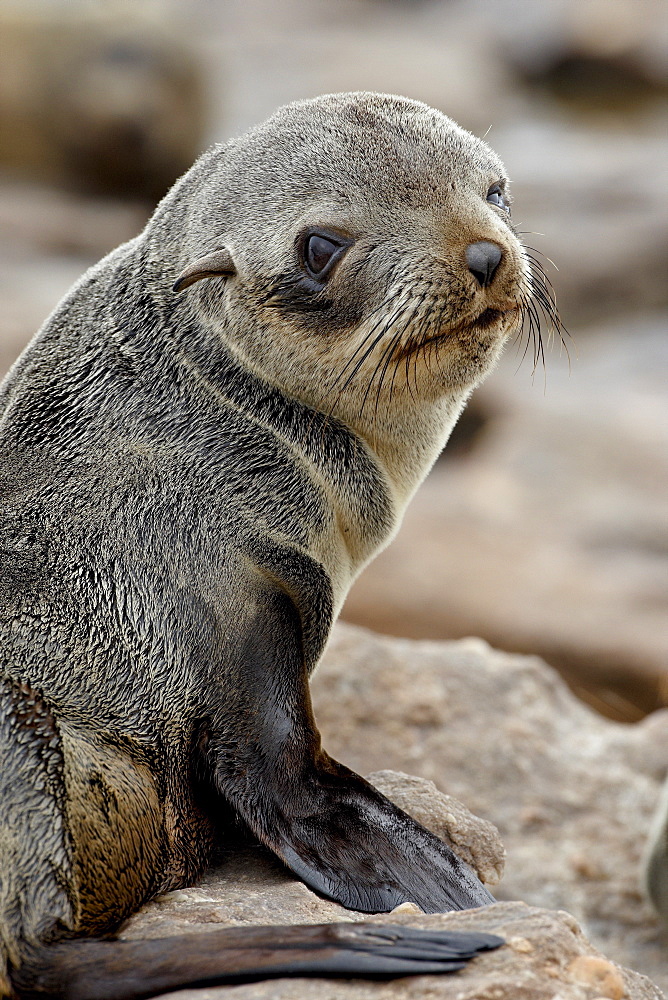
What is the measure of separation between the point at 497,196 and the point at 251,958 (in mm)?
2644

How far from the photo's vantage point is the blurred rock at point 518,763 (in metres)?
6.34

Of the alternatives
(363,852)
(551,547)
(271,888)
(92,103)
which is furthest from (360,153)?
(92,103)

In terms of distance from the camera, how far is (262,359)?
410 cm

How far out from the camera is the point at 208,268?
4.00m

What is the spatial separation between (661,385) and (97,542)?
457 inches

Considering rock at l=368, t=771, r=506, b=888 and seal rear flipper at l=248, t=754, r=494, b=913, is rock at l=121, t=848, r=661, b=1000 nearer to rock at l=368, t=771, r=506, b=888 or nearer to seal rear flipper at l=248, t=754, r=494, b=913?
seal rear flipper at l=248, t=754, r=494, b=913

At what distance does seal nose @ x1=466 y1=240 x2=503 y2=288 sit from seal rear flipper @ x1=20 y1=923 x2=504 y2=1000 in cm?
197

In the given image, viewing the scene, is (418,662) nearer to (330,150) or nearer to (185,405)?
(185,405)

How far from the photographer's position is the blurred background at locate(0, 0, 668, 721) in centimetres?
1135

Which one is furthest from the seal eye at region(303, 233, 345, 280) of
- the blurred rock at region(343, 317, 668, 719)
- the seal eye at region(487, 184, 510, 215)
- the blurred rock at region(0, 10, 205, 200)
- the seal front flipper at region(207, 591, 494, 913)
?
the blurred rock at region(0, 10, 205, 200)

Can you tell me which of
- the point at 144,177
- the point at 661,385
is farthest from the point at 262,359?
the point at 144,177

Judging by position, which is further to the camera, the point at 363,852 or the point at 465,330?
the point at 465,330

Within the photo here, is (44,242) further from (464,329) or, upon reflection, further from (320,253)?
(464,329)

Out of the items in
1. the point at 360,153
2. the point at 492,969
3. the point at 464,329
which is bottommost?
the point at 492,969
